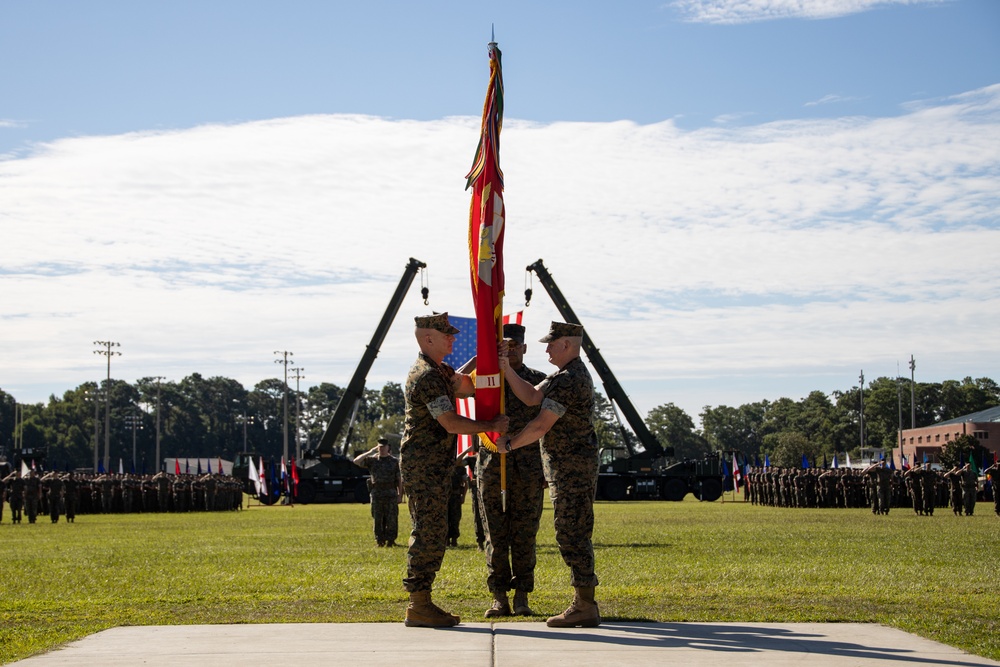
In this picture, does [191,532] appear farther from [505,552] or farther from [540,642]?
[540,642]

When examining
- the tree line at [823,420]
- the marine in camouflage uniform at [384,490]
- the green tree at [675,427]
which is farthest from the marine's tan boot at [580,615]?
the green tree at [675,427]

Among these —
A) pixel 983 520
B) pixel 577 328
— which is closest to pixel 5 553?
pixel 577 328

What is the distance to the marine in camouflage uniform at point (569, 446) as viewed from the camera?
24.9ft

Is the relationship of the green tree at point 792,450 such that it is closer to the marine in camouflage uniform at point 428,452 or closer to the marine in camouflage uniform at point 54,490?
the marine in camouflage uniform at point 54,490

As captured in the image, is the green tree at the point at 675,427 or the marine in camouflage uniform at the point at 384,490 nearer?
the marine in camouflage uniform at the point at 384,490

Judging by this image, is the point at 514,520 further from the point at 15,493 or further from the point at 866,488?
the point at 866,488

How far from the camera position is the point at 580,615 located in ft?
24.6

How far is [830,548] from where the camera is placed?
53.3 ft

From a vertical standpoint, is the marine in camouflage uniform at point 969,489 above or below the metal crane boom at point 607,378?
below

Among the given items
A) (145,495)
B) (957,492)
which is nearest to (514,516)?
(957,492)

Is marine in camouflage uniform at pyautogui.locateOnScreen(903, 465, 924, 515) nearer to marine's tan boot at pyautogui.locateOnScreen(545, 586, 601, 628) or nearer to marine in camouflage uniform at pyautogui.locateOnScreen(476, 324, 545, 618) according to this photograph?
marine in camouflage uniform at pyautogui.locateOnScreen(476, 324, 545, 618)

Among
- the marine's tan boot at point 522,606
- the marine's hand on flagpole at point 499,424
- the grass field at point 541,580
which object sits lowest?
the grass field at point 541,580

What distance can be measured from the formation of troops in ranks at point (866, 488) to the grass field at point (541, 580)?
983cm

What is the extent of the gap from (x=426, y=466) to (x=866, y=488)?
32168 millimetres
